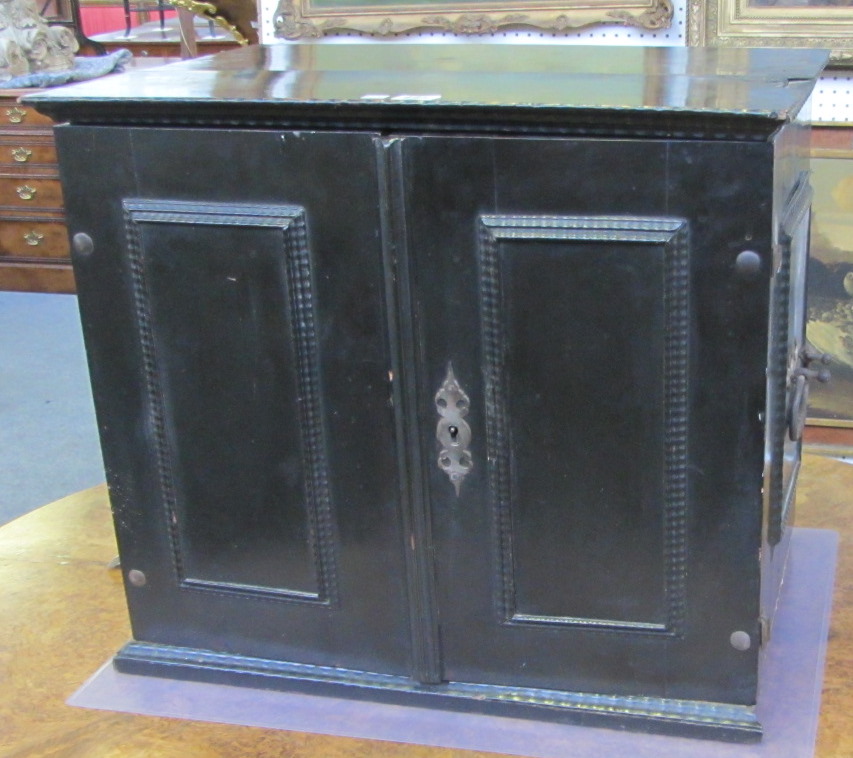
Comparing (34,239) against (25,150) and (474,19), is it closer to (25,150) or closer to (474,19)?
(25,150)

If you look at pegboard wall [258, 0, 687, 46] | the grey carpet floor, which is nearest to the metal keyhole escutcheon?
pegboard wall [258, 0, 687, 46]

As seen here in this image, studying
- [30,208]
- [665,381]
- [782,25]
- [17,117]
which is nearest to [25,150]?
[17,117]

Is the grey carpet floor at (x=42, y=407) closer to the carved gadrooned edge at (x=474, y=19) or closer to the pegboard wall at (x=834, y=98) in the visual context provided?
the carved gadrooned edge at (x=474, y=19)

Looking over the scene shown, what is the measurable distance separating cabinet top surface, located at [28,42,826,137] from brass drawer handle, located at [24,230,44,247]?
3.49 metres

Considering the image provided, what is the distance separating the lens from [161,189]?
4.14 ft

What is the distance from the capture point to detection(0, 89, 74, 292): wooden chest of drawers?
468 centimetres

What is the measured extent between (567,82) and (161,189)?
17.5 inches

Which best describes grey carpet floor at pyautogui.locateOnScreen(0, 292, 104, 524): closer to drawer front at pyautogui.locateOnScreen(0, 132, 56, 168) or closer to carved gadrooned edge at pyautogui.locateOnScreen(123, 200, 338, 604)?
drawer front at pyautogui.locateOnScreen(0, 132, 56, 168)

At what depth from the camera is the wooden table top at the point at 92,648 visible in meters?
1.31

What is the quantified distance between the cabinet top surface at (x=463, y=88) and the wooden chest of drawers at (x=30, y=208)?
3.37 m

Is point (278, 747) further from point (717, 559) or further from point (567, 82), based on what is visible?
point (567, 82)

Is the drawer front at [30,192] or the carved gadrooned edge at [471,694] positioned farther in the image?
the drawer front at [30,192]

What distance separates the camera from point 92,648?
Result: 4.99 ft

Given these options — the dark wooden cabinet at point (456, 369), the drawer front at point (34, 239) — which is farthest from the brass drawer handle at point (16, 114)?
the dark wooden cabinet at point (456, 369)
